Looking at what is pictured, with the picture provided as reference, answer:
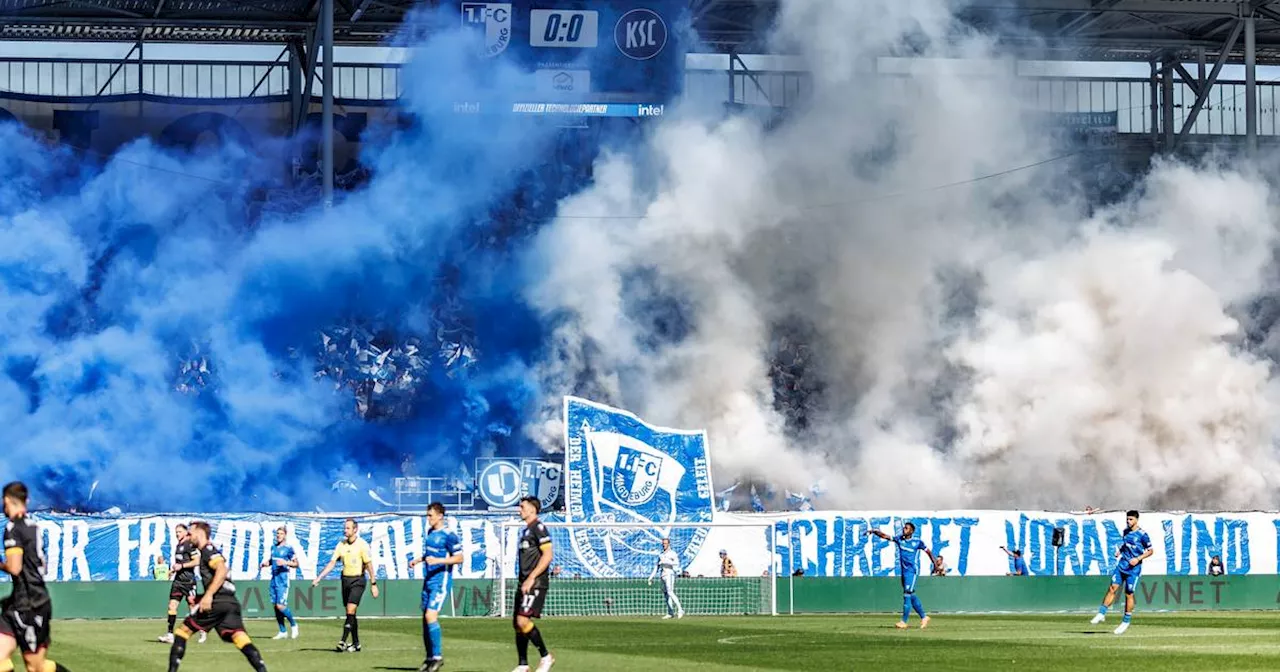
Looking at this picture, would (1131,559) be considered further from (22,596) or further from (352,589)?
(22,596)

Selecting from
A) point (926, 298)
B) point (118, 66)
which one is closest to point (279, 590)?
point (926, 298)

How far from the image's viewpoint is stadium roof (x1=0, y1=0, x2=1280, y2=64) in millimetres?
58688

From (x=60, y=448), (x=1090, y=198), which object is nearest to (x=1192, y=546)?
(x=1090, y=198)

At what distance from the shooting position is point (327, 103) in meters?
53.4

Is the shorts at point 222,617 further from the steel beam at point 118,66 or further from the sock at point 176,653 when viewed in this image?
the steel beam at point 118,66

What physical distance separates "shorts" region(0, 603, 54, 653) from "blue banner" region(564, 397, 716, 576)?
90.6ft

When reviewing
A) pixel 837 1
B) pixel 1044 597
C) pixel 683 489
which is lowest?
pixel 1044 597

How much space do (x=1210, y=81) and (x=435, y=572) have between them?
48.6m

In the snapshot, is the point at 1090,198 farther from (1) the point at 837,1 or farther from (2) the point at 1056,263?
(1) the point at 837,1

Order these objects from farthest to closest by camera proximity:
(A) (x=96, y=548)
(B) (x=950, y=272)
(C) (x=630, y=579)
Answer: (B) (x=950, y=272) → (C) (x=630, y=579) → (A) (x=96, y=548)

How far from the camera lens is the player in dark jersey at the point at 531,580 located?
19641 millimetres

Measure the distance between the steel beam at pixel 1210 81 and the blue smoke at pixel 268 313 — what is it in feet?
75.2

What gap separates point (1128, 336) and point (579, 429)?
2198 centimetres

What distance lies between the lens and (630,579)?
4178cm
